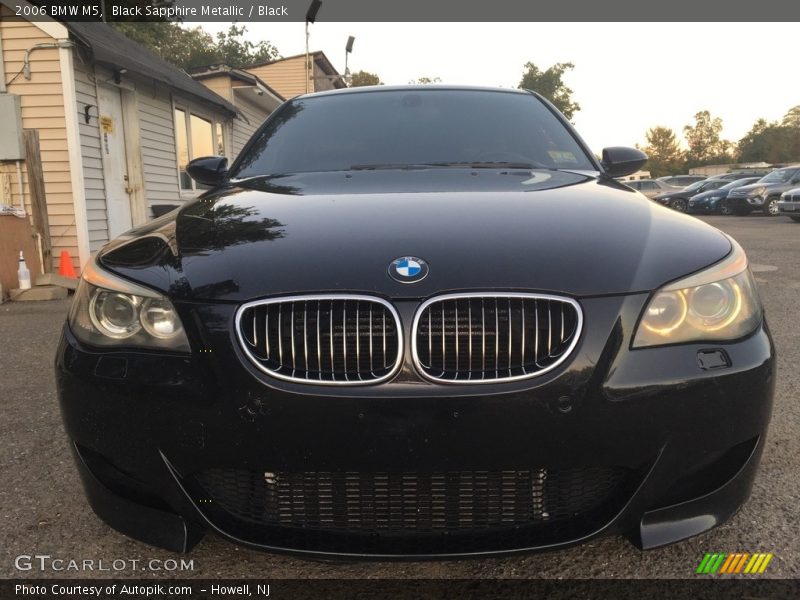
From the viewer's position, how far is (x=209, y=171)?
3051 millimetres

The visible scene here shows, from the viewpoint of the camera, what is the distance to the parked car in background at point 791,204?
17.5 meters

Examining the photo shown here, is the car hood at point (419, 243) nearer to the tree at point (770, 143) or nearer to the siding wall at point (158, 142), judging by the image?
the siding wall at point (158, 142)

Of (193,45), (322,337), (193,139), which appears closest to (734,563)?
(322,337)

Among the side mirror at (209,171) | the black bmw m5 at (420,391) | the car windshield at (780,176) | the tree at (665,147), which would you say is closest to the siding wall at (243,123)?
the side mirror at (209,171)

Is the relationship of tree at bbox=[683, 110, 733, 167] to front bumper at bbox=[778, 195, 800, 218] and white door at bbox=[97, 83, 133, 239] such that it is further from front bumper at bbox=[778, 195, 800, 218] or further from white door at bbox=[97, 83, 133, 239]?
white door at bbox=[97, 83, 133, 239]

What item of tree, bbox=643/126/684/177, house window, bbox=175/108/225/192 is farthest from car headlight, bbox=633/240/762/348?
tree, bbox=643/126/684/177

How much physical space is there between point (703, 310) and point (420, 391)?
750 millimetres

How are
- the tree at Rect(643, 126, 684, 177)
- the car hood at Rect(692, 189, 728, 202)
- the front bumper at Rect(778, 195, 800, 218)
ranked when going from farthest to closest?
the tree at Rect(643, 126, 684, 177) → the car hood at Rect(692, 189, 728, 202) → the front bumper at Rect(778, 195, 800, 218)

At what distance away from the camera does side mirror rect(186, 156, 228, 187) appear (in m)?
3.04

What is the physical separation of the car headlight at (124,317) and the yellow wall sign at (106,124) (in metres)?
8.82

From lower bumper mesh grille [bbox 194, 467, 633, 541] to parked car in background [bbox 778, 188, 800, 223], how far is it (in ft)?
61.2

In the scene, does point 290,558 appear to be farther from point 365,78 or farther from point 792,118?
point 792,118

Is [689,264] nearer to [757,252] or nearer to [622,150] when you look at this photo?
[622,150]

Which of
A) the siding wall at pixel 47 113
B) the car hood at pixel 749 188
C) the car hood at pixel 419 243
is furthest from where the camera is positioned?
the car hood at pixel 749 188
